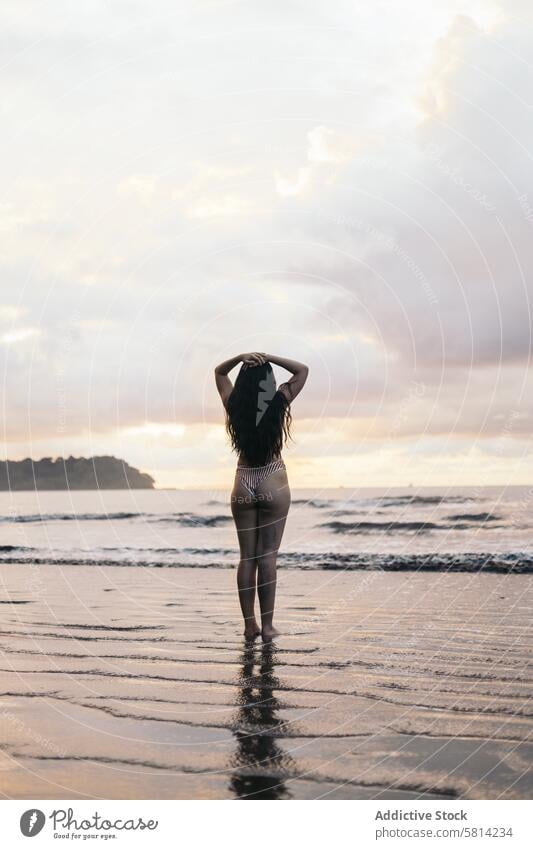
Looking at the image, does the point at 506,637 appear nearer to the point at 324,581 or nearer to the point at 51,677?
the point at 51,677

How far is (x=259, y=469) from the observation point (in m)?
8.57

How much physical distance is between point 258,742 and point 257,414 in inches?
156

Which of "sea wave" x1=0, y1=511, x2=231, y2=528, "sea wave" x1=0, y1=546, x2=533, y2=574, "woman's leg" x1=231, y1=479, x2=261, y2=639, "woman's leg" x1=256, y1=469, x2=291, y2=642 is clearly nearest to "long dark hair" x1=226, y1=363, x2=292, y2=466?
"woman's leg" x1=256, y1=469, x2=291, y2=642

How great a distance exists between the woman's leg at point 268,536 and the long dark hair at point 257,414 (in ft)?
0.91

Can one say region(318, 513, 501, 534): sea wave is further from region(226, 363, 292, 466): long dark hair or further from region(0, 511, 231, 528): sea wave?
region(226, 363, 292, 466): long dark hair

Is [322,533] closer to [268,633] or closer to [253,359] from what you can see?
[268,633]

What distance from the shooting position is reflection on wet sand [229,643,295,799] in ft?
14.1

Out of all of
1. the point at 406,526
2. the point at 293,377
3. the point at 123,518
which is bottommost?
the point at 406,526

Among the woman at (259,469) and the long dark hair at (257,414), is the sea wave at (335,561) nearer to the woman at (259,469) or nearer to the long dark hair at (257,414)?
the woman at (259,469)

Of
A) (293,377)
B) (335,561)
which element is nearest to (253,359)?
(293,377)

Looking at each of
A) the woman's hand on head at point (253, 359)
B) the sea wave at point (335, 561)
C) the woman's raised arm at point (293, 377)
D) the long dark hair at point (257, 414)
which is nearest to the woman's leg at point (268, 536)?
the long dark hair at point (257, 414)

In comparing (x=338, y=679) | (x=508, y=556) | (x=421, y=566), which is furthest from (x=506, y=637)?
(x=508, y=556)

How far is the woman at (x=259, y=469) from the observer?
8430mm

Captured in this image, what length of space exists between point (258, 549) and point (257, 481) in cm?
68
